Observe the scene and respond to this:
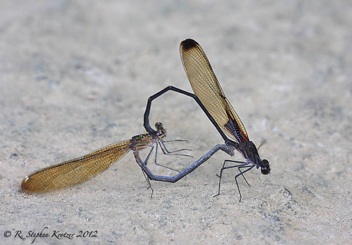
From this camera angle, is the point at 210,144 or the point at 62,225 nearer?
the point at 62,225

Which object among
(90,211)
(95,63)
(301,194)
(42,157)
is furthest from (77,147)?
(301,194)

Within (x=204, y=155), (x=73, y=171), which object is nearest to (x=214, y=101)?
(x=204, y=155)

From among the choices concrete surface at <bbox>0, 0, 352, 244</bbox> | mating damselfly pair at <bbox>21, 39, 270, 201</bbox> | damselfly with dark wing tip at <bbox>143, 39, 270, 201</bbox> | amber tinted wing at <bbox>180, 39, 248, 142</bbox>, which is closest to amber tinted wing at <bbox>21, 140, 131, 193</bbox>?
mating damselfly pair at <bbox>21, 39, 270, 201</bbox>

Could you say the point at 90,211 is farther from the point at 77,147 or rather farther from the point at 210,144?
the point at 210,144

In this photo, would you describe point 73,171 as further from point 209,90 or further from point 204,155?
point 209,90

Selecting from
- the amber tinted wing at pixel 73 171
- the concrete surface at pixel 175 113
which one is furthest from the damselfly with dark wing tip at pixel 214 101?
the amber tinted wing at pixel 73 171

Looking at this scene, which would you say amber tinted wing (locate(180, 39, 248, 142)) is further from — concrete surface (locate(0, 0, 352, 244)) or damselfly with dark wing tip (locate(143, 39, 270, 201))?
concrete surface (locate(0, 0, 352, 244))
